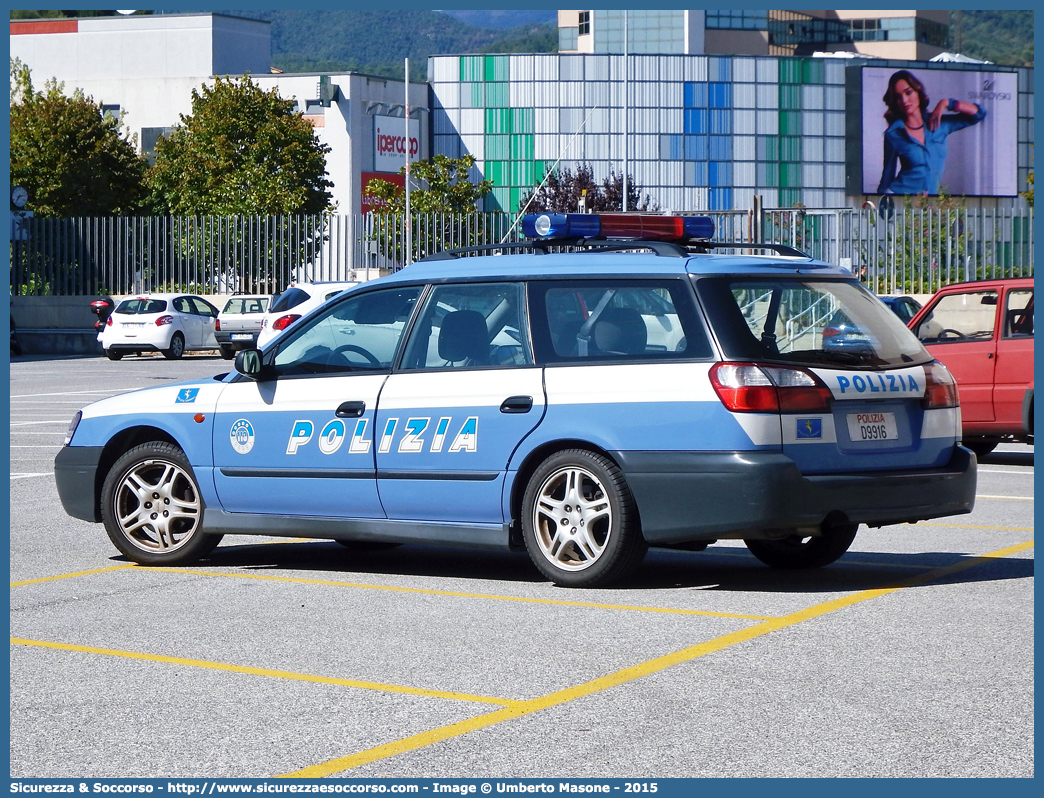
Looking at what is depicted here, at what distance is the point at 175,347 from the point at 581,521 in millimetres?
33544

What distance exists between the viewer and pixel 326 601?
7.97 metres

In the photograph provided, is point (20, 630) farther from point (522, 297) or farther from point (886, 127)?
point (886, 127)

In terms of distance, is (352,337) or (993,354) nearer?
(352,337)

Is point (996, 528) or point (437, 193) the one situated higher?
point (437, 193)

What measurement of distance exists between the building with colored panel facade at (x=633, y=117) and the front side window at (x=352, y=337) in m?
99.8

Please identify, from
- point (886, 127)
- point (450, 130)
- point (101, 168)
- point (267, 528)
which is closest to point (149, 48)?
point (450, 130)

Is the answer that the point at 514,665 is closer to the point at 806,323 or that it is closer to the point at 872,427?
the point at 872,427

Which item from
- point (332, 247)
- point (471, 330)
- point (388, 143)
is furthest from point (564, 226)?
point (388, 143)

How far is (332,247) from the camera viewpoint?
143 feet

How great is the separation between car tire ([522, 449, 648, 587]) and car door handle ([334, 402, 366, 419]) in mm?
1068

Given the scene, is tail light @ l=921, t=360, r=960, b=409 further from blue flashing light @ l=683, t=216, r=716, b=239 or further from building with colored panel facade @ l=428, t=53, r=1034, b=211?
building with colored panel facade @ l=428, t=53, r=1034, b=211

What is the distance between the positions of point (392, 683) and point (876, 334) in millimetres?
3437

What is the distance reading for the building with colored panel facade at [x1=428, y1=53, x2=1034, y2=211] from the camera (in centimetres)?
10962

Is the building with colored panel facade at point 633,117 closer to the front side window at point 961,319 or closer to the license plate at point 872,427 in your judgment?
the front side window at point 961,319
